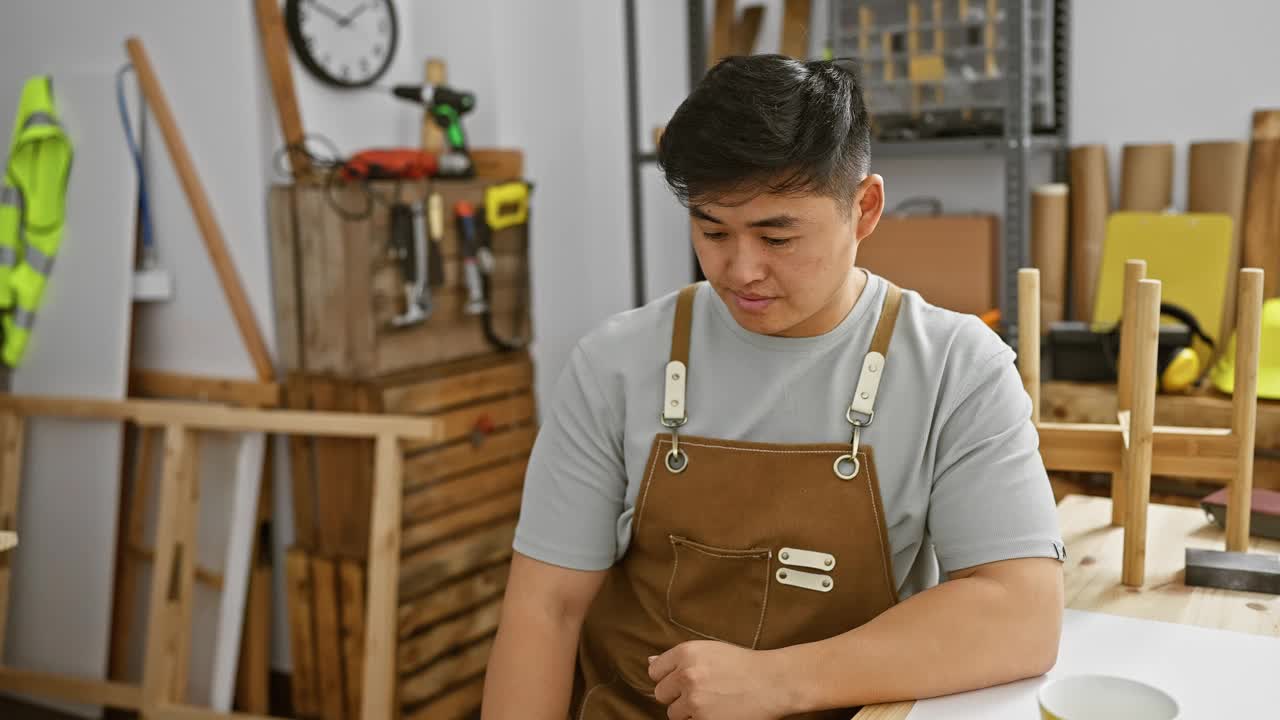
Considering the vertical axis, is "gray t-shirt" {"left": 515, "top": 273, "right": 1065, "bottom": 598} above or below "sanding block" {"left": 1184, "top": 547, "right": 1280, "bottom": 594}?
above

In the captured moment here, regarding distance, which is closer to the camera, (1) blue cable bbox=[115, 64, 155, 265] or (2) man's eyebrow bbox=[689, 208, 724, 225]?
(2) man's eyebrow bbox=[689, 208, 724, 225]

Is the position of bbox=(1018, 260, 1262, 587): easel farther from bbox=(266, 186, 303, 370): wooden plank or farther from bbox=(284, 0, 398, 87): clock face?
bbox=(284, 0, 398, 87): clock face

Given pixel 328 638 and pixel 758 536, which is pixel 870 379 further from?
pixel 328 638

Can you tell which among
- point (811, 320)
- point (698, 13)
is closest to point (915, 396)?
point (811, 320)

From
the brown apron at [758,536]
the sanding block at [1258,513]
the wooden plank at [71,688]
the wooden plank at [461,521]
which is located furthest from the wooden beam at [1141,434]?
the wooden plank at [71,688]

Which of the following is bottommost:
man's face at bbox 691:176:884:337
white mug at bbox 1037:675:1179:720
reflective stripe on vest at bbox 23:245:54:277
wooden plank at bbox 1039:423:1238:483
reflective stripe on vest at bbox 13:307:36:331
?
white mug at bbox 1037:675:1179:720

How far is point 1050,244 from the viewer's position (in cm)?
306

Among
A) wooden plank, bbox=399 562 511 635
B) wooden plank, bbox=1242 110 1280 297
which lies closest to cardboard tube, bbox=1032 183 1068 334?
wooden plank, bbox=1242 110 1280 297

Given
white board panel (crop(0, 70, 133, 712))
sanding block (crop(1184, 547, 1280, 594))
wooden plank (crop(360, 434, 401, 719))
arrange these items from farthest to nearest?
1. white board panel (crop(0, 70, 133, 712))
2. wooden plank (crop(360, 434, 401, 719))
3. sanding block (crop(1184, 547, 1280, 594))

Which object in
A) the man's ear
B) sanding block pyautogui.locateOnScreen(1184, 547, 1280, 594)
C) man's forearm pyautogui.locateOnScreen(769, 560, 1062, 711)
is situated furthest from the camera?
sanding block pyautogui.locateOnScreen(1184, 547, 1280, 594)

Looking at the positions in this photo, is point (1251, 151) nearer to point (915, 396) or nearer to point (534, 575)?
point (915, 396)

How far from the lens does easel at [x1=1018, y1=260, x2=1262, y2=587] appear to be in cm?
141

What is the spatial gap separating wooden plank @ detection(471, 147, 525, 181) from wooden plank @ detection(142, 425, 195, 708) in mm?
1005

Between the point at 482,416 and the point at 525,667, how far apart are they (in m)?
1.69
